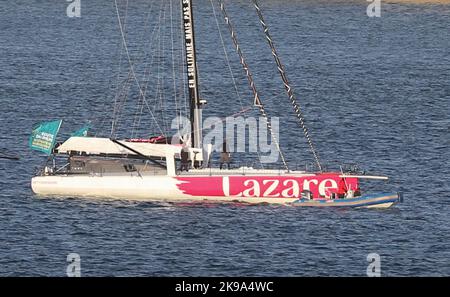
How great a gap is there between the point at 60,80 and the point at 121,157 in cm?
5190

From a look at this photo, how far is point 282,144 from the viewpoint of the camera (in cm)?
12494

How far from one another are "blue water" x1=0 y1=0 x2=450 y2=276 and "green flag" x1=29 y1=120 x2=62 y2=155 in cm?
325

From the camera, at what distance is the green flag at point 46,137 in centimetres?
10644

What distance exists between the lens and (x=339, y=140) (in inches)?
5007

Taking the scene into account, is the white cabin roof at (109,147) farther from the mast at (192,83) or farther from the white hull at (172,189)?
the white hull at (172,189)

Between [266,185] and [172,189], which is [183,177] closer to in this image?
[172,189]

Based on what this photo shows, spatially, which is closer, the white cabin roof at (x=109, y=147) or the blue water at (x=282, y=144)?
the blue water at (x=282, y=144)

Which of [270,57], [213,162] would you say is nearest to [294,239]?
[213,162]

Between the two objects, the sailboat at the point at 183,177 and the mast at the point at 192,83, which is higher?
the mast at the point at 192,83

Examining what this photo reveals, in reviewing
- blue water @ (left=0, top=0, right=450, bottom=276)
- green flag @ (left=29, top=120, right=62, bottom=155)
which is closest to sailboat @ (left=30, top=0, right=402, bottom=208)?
green flag @ (left=29, top=120, right=62, bottom=155)

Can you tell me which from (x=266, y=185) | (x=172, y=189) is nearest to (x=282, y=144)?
Answer: (x=266, y=185)

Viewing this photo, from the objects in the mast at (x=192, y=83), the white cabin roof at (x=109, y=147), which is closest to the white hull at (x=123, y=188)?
the white cabin roof at (x=109, y=147)

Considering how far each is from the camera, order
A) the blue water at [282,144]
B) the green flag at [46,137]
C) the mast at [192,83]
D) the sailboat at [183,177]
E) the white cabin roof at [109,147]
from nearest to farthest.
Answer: the blue water at [282,144] < the sailboat at [183,177] < the white cabin roof at [109,147] < the mast at [192,83] < the green flag at [46,137]
